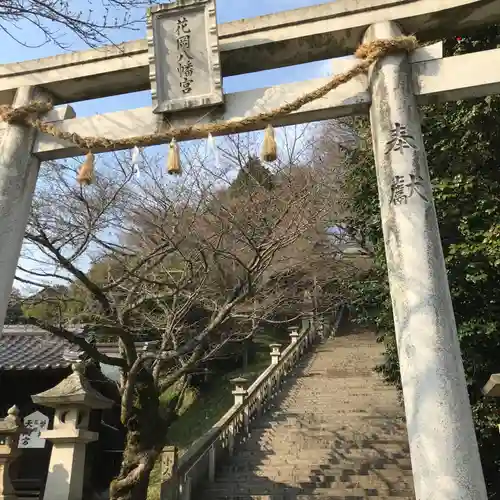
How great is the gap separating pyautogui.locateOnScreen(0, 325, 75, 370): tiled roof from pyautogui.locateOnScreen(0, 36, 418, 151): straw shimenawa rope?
6452 millimetres

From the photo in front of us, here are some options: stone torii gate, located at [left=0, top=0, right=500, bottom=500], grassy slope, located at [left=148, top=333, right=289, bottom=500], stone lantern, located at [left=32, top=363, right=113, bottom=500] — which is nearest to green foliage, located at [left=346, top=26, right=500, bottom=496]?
stone torii gate, located at [left=0, top=0, right=500, bottom=500]

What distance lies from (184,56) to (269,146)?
1240 mm

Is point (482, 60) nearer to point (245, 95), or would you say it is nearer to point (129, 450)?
point (245, 95)

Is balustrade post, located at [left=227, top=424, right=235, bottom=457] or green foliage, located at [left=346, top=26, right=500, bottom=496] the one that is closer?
green foliage, located at [left=346, top=26, right=500, bottom=496]

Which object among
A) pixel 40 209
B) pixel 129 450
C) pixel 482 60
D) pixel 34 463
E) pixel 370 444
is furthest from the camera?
pixel 370 444

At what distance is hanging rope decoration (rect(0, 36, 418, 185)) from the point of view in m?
4.04

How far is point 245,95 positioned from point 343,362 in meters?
15.6

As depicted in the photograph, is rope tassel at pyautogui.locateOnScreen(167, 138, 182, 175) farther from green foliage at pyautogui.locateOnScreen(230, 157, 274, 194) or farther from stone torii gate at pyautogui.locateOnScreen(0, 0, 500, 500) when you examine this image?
green foliage at pyautogui.locateOnScreen(230, 157, 274, 194)

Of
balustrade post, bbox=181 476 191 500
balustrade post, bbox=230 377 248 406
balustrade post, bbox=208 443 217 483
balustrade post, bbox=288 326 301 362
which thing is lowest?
balustrade post, bbox=181 476 191 500

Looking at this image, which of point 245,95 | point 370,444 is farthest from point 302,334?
point 245,95

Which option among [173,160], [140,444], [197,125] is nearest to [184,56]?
[197,125]

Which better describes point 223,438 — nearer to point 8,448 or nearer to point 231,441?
point 231,441

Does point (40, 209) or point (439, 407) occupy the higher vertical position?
point (40, 209)

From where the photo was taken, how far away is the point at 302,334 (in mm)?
20969
